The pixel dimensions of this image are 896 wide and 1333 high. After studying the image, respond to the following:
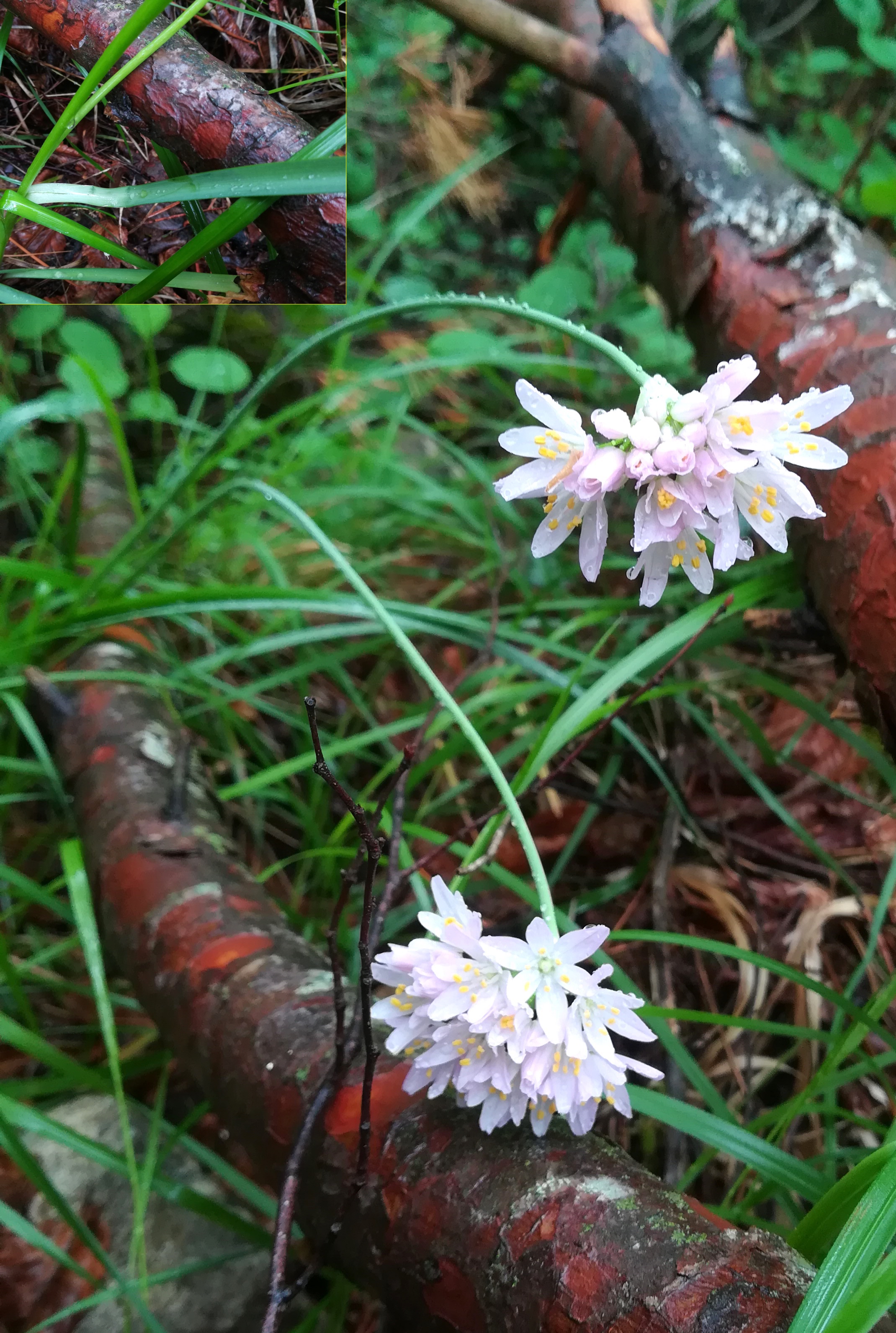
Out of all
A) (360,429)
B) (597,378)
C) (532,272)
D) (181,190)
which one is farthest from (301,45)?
(532,272)

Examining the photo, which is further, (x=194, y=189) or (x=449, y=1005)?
(x=194, y=189)

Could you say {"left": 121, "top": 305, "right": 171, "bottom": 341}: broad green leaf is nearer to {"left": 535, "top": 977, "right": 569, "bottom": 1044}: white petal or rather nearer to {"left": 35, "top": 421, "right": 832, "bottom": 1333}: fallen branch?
{"left": 35, "top": 421, "right": 832, "bottom": 1333}: fallen branch

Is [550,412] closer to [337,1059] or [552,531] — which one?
[552,531]

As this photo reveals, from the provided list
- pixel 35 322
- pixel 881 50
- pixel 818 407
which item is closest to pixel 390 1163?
pixel 818 407

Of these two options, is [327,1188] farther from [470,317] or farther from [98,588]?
[470,317]

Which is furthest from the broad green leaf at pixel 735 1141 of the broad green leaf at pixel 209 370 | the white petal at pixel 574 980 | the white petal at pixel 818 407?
the broad green leaf at pixel 209 370

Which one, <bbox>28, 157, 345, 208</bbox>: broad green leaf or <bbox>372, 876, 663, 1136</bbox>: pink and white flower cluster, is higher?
<bbox>28, 157, 345, 208</bbox>: broad green leaf

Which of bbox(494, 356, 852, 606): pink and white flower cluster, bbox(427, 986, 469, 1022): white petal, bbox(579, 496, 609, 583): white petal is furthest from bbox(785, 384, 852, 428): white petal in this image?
bbox(427, 986, 469, 1022): white petal
